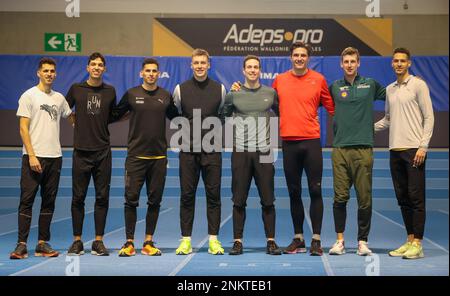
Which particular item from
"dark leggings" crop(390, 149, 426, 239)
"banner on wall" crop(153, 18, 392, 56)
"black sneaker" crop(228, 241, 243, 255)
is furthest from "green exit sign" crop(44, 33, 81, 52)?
"dark leggings" crop(390, 149, 426, 239)

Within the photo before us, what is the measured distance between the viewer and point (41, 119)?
5969mm

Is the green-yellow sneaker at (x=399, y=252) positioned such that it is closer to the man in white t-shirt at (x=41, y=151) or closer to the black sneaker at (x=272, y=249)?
the black sneaker at (x=272, y=249)

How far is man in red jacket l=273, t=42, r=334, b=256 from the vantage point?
6.04 m

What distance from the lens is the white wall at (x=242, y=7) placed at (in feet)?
45.3

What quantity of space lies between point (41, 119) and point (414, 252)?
3.55 meters

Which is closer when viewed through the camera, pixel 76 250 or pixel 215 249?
pixel 76 250

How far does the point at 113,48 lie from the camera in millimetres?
14172

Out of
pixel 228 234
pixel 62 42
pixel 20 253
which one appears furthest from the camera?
pixel 62 42

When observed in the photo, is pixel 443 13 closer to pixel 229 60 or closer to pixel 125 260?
pixel 229 60

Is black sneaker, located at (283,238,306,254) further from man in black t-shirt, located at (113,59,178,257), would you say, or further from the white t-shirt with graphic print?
the white t-shirt with graphic print

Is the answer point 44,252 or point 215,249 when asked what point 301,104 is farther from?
point 44,252

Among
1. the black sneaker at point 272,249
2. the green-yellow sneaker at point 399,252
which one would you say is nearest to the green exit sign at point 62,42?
the black sneaker at point 272,249

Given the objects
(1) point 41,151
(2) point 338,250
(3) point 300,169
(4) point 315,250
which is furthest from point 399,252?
(1) point 41,151

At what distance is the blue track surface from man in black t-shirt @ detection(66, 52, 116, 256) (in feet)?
1.35
